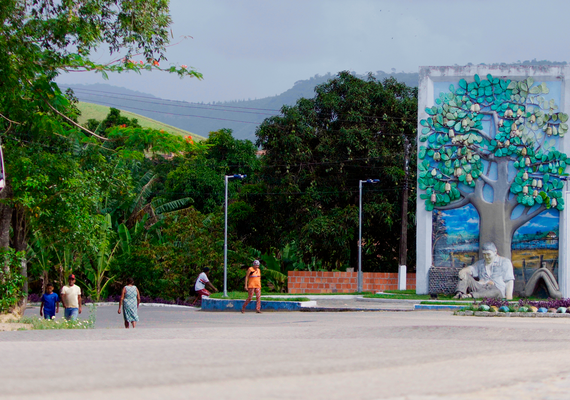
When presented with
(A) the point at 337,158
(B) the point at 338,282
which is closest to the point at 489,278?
(B) the point at 338,282

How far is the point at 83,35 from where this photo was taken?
1703 centimetres

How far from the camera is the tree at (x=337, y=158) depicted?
133 feet

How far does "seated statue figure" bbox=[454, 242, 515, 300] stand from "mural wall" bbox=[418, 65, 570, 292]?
0.68 metres

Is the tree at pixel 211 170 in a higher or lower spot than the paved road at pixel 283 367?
higher

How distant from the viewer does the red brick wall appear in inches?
1631

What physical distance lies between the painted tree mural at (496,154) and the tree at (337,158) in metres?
9.13

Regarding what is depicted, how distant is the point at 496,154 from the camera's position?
30.7 metres

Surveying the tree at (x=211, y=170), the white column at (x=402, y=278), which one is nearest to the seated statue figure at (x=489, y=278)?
the white column at (x=402, y=278)

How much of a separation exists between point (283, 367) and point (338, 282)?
114 ft

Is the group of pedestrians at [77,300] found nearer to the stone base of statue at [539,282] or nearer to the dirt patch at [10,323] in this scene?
the dirt patch at [10,323]

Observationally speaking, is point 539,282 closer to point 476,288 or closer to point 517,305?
point 476,288

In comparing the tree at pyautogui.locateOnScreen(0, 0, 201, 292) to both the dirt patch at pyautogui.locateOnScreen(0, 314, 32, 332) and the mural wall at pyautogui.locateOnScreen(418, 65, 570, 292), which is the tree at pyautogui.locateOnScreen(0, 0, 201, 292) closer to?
the dirt patch at pyautogui.locateOnScreen(0, 314, 32, 332)

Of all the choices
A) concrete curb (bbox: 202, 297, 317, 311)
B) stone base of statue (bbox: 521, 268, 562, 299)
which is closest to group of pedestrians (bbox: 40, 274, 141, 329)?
concrete curb (bbox: 202, 297, 317, 311)

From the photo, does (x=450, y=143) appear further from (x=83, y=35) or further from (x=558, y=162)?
(x=83, y=35)
